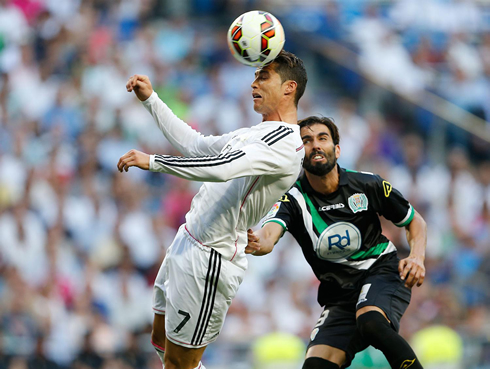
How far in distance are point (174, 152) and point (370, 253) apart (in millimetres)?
6029

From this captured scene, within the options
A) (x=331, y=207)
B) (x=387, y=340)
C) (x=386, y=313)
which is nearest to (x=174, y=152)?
(x=331, y=207)

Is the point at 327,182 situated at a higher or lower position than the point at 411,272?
higher

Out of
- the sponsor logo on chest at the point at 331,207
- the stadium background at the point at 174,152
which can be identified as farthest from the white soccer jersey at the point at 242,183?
the stadium background at the point at 174,152

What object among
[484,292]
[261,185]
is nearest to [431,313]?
[484,292]

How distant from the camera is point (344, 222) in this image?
20.2 ft

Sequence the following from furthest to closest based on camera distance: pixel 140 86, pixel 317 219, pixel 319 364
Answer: pixel 317 219 < pixel 319 364 < pixel 140 86

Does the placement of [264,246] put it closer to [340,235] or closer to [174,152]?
[340,235]

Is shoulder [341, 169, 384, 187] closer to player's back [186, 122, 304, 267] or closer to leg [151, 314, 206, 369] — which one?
player's back [186, 122, 304, 267]

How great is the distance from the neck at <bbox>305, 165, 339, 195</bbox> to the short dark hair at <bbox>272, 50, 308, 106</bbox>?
744 mm

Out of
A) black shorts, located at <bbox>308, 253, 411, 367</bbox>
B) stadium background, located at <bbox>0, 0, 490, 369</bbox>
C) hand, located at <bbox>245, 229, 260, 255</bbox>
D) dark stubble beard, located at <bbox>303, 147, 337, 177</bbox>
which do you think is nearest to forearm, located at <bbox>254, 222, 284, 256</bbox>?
hand, located at <bbox>245, 229, 260, 255</bbox>

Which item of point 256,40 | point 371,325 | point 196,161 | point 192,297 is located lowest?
point 192,297

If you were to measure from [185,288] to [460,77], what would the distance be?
9.51 metres

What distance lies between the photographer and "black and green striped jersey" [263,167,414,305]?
20.2ft

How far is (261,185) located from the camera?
5.55 m
